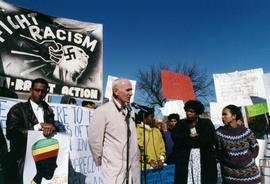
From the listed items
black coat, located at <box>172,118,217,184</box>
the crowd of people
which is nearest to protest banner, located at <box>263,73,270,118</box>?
the crowd of people

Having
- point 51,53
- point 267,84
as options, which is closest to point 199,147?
point 51,53

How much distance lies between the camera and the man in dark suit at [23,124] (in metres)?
4.63

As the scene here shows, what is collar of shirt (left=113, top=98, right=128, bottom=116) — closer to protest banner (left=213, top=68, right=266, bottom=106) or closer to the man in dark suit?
the man in dark suit

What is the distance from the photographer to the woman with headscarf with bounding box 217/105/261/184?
17.7 ft

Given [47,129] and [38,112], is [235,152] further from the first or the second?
[38,112]

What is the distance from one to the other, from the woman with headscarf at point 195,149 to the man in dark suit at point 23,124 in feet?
5.57

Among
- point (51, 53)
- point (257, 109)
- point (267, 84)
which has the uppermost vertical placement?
point (51, 53)

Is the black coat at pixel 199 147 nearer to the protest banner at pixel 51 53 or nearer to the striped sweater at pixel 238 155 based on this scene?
the striped sweater at pixel 238 155

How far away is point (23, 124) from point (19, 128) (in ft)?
0.22

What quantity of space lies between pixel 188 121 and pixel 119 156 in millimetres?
1644

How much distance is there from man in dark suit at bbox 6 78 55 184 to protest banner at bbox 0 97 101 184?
32.6 inches

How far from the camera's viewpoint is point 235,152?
17.7 ft

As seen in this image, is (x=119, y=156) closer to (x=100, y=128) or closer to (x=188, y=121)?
(x=100, y=128)

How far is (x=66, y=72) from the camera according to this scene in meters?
5.73
